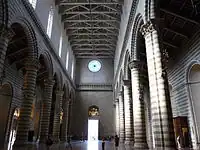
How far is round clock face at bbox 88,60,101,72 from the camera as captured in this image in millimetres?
37250

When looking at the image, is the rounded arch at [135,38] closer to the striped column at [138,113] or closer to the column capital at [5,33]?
the striped column at [138,113]

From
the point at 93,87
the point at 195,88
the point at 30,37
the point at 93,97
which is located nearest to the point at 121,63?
the point at 195,88

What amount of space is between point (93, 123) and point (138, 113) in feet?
73.1

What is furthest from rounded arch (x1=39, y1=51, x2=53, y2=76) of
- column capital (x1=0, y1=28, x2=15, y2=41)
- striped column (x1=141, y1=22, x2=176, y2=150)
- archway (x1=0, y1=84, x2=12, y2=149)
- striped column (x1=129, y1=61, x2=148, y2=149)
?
striped column (x1=141, y1=22, x2=176, y2=150)

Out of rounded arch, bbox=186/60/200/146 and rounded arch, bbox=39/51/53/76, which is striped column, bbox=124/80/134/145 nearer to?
rounded arch, bbox=186/60/200/146

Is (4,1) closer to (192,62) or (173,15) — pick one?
(173,15)

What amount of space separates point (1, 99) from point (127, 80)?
13.0 metres

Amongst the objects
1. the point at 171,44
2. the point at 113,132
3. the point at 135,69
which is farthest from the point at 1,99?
the point at 113,132

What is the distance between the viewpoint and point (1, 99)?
790 inches

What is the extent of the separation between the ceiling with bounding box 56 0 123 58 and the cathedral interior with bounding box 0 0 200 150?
Answer: 121 mm

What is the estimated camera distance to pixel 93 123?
34.3 m

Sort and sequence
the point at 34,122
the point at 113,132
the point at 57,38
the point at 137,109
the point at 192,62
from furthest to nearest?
the point at 113,132, the point at 34,122, the point at 57,38, the point at 192,62, the point at 137,109

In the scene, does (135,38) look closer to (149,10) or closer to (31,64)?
(149,10)

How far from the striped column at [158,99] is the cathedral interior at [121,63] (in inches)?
1.6
